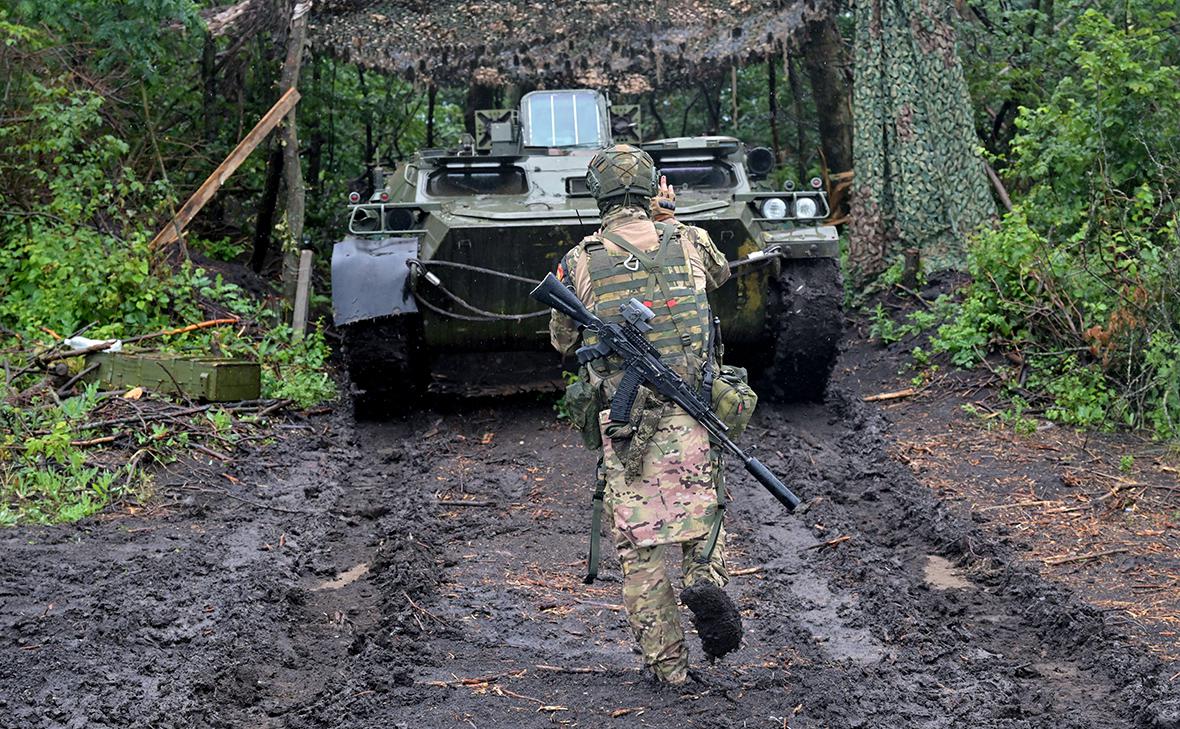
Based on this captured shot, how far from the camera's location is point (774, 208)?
974 cm

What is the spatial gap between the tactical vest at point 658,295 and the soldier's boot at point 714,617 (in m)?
0.78

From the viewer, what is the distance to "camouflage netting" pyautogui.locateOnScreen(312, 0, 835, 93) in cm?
1479

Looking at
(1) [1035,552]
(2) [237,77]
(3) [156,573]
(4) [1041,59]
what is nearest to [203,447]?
(3) [156,573]

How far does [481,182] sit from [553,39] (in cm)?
555

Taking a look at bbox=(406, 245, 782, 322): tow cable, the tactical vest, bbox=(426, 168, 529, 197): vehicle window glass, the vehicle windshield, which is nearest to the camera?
the tactical vest

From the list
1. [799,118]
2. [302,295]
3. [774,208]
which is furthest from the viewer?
[799,118]

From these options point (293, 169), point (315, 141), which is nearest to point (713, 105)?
point (315, 141)

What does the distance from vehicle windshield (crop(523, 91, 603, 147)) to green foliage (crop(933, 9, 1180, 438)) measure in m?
3.08

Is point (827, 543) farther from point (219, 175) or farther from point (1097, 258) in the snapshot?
point (219, 175)

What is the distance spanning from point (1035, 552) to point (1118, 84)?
4.96 m

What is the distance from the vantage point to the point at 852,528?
6.91 m

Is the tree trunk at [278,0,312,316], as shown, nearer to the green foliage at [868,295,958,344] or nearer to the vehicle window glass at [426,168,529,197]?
the vehicle window glass at [426,168,529,197]

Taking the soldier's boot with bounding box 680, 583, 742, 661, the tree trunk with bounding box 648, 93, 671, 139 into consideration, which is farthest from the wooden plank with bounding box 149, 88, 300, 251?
the soldier's boot with bounding box 680, 583, 742, 661

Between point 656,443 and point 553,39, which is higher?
point 553,39
